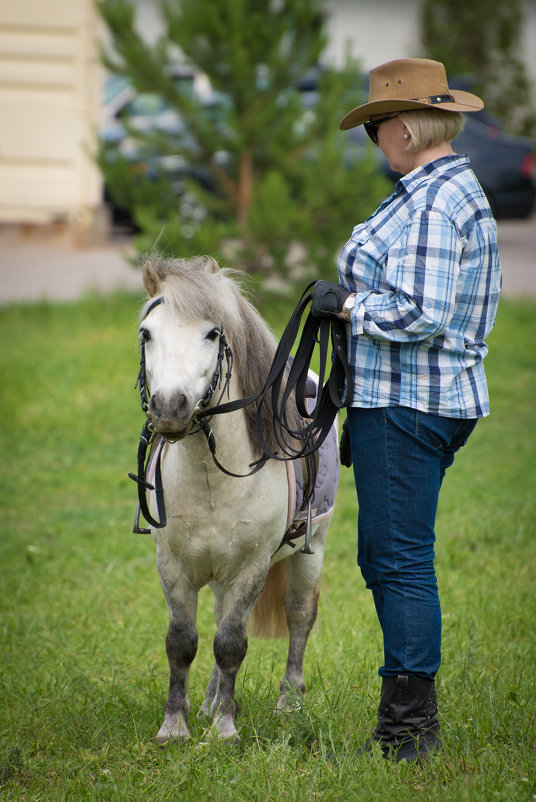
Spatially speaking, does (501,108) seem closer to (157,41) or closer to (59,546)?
(157,41)

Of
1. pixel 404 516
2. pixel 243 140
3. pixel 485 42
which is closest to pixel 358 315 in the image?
pixel 404 516

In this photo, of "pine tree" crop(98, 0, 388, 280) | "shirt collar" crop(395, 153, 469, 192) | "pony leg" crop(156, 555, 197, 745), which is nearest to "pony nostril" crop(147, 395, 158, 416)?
"pony leg" crop(156, 555, 197, 745)

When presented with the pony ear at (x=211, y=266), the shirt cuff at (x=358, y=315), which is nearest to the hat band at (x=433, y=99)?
the shirt cuff at (x=358, y=315)

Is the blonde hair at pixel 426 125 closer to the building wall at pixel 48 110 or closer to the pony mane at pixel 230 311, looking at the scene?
the pony mane at pixel 230 311

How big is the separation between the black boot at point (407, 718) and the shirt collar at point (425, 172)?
1554mm

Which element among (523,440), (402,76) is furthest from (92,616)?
(523,440)

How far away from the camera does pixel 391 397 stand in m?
2.71

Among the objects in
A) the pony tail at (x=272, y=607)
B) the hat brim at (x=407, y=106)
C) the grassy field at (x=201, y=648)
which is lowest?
the grassy field at (x=201, y=648)

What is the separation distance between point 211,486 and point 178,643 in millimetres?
617

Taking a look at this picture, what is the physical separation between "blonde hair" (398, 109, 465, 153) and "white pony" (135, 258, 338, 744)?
75cm

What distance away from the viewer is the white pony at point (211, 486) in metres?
2.67

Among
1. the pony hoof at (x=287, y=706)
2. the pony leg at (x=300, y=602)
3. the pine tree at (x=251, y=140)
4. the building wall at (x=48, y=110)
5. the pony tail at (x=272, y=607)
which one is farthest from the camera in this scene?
the building wall at (x=48, y=110)

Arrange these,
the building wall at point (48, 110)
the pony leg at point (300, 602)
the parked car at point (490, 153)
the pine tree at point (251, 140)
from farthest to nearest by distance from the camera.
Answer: the parked car at point (490, 153) < the building wall at point (48, 110) < the pine tree at point (251, 140) < the pony leg at point (300, 602)

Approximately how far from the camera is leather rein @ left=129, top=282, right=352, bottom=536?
279cm
